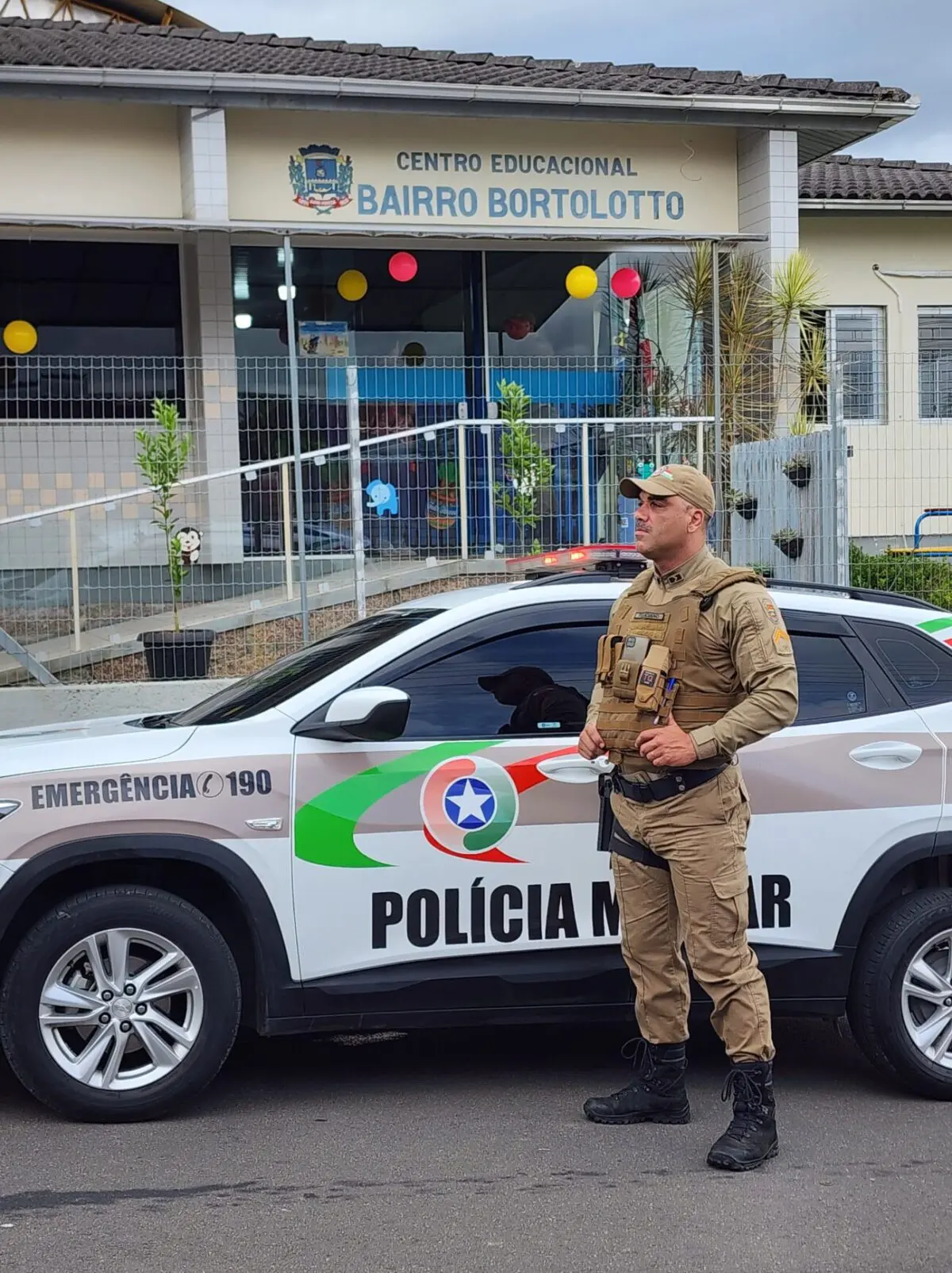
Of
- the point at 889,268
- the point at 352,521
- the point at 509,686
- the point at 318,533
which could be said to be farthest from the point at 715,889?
the point at 889,268

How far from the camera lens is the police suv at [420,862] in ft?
14.5

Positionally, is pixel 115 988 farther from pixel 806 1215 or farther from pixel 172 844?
pixel 806 1215

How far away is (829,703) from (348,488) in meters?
6.07

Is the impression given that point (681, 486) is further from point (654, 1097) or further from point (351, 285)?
point (351, 285)

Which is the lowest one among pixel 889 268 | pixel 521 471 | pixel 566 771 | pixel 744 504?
pixel 566 771

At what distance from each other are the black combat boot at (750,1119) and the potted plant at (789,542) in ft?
21.5

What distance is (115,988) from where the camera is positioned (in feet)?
14.5

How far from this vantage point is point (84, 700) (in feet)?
31.8

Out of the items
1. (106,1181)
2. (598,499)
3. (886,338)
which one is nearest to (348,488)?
(598,499)

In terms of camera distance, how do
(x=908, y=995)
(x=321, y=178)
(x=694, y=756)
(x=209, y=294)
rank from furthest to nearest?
(x=209, y=294) < (x=321, y=178) < (x=908, y=995) < (x=694, y=756)

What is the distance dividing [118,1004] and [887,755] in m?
2.59

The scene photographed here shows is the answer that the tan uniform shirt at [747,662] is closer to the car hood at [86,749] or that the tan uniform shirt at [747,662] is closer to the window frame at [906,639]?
the window frame at [906,639]

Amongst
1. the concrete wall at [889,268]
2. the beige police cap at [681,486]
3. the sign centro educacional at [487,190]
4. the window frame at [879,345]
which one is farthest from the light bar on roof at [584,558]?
the concrete wall at [889,268]

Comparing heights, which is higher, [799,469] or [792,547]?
[799,469]
